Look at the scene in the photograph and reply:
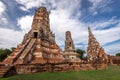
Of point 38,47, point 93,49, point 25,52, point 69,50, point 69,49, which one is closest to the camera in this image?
point 25,52

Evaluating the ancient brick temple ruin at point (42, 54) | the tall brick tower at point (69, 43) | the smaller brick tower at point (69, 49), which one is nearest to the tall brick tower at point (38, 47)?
the ancient brick temple ruin at point (42, 54)

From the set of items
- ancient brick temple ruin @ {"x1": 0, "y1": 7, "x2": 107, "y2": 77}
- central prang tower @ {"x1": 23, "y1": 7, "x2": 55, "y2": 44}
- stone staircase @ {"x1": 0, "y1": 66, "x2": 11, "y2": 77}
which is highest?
central prang tower @ {"x1": 23, "y1": 7, "x2": 55, "y2": 44}

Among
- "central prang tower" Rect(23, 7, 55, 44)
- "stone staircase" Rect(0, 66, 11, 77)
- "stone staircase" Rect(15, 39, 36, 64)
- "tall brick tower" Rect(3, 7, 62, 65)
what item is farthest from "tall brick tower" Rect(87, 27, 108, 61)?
"stone staircase" Rect(0, 66, 11, 77)

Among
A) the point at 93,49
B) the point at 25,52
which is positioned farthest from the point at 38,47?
the point at 93,49

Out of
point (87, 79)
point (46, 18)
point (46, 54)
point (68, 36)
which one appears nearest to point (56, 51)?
point (46, 54)

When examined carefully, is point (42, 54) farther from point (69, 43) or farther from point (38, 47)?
point (69, 43)

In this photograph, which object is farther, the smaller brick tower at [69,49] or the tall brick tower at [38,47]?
the smaller brick tower at [69,49]

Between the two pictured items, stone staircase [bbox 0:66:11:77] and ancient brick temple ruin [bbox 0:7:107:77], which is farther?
ancient brick temple ruin [bbox 0:7:107:77]

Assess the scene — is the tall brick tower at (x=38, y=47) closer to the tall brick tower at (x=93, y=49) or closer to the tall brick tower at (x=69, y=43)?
the tall brick tower at (x=69, y=43)

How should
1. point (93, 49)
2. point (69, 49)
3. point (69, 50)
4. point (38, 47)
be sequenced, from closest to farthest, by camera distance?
1. point (38, 47)
2. point (69, 50)
3. point (69, 49)
4. point (93, 49)

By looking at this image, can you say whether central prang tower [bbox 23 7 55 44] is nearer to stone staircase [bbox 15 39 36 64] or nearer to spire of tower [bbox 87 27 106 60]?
stone staircase [bbox 15 39 36 64]

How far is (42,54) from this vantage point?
125 feet

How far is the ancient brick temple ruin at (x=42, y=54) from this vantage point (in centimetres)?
2591

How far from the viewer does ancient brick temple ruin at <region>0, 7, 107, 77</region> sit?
85.0ft
